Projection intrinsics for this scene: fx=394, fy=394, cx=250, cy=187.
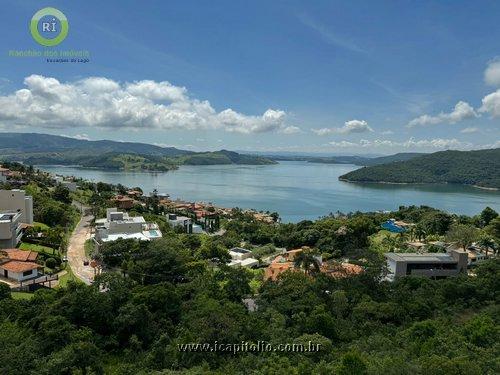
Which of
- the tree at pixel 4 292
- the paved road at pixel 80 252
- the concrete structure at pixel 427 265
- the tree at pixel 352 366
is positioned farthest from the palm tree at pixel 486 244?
the tree at pixel 4 292

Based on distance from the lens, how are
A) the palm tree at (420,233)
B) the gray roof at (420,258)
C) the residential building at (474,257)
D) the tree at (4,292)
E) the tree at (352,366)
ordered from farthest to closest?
the palm tree at (420,233)
the residential building at (474,257)
the gray roof at (420,258)
the tree at (4,292)
the tree at (352,366)

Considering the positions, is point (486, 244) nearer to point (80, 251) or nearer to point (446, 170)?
point (80, 251)

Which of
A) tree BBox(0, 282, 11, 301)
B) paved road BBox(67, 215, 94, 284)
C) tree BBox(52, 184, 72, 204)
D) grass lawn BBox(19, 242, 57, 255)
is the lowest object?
paved road BBox(67, 215, 94, 284)

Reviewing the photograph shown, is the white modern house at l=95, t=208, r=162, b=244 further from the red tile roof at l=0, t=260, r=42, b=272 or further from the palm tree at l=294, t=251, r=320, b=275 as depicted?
the palm tree at l=294, t=251, r=320, b=275

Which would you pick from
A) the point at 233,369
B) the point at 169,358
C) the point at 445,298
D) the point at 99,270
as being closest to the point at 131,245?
the point at 99,270

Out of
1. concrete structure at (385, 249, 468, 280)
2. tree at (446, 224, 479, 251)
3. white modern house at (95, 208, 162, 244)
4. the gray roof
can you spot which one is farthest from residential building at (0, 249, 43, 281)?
tree at (446, 224, 479, 251)

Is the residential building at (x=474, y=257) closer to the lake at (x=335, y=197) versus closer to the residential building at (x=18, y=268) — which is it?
the residential building at (x=18, y=268)
